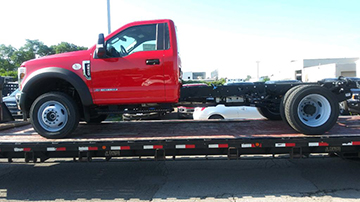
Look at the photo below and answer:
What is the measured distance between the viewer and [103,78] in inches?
168

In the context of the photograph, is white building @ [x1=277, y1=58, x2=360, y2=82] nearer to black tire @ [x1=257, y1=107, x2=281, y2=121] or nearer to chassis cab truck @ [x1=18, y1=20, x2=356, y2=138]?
black tire @ [x1=257, y1=107, x2=281, y2=121]

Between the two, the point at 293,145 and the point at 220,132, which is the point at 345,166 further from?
the point at 220,132

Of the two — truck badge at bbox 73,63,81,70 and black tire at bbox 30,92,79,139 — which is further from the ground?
truck badge at bbox 73,63,81,70

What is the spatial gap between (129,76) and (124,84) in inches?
6.5

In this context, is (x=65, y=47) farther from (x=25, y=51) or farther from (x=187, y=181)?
(x=187, y=181)

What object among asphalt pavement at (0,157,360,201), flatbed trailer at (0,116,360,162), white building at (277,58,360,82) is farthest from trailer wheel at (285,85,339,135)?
white building at (277,58,360,82)

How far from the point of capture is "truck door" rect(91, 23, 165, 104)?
425 centimetres

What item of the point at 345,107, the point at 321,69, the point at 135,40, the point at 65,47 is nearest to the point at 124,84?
the point at 135,40

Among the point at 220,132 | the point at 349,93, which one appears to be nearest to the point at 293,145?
the point at 220,132

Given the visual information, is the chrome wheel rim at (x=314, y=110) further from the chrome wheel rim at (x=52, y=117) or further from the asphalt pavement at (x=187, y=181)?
the chrome wheel rim at (x=52, y=117)

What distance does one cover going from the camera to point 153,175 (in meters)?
4.82

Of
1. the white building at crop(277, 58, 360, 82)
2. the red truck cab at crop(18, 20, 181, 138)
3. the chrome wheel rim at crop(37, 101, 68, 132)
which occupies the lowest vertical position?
the chrome wheel rim at crop(37, 101, 68, 132)

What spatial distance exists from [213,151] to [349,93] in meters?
2.93

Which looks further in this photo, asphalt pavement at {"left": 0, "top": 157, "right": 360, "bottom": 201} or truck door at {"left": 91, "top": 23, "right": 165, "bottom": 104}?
truck door at {"left": 91, "top": 23, "right": 165, "bottom": 104}
